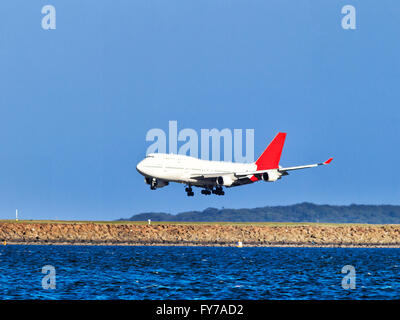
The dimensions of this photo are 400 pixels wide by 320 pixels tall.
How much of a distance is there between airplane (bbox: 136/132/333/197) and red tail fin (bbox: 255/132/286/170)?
3974 millimetres

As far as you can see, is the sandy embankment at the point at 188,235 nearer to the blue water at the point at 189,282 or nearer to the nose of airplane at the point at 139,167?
the nose of airplane at the point at 139,167

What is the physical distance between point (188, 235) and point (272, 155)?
115 ft

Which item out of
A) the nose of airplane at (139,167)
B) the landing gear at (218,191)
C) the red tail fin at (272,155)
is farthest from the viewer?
the red tail fin at (272,155)

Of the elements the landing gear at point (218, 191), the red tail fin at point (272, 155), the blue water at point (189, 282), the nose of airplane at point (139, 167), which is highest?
the red tail fin at point (272, 155)

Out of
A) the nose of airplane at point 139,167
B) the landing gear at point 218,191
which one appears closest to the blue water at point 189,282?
the nose of airplane at point 139,167

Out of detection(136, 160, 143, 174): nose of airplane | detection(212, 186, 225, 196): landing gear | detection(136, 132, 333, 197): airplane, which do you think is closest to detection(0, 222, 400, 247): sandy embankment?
detection(136, 132, 333, 197): airplane

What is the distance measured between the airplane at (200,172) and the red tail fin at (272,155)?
397 centimetres

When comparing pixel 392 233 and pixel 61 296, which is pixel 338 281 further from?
pixel 392 233

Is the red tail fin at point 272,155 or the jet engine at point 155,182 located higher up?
the red tail fin at point 272,155

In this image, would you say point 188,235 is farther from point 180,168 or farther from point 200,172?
point 180,168

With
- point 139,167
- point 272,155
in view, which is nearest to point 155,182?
point 139,167

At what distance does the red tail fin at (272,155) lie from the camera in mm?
120000
